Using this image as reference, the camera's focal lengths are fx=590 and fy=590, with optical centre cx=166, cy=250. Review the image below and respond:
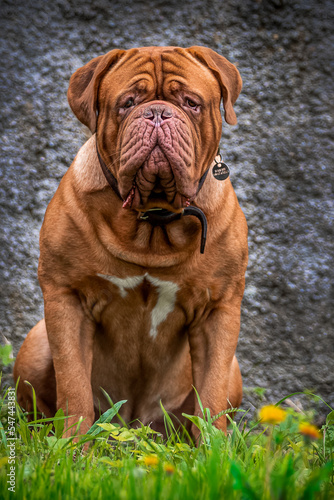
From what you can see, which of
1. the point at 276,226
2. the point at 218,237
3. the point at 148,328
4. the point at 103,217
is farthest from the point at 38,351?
the point at 276,226

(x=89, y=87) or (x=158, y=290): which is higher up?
(x=89, y=87)

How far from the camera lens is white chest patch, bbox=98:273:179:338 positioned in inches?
89.4

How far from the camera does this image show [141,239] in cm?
227

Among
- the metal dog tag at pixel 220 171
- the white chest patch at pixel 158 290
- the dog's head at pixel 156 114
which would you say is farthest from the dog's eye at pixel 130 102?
the white chest patch at pixel 158 290

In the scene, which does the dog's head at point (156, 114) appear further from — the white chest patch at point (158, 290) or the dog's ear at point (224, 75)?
the white chest patch at point (158, 290)

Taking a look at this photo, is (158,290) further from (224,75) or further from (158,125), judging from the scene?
(224,75)

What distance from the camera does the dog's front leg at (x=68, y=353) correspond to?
89.4 inches

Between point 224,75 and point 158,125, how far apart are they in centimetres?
50

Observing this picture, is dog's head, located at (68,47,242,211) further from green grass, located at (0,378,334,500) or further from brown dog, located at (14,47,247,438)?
green grass, located at (0,378,334,500)

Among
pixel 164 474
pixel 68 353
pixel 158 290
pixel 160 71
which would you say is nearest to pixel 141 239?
pixel 158 290

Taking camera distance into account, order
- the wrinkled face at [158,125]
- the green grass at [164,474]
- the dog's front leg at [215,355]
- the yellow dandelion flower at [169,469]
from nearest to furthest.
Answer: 1. the green grass at [164,474]
2. the yellow dandelion flower at [169,469]
3. the wrinkled face at [158,125]
4. the dog's front leg at [215,355]

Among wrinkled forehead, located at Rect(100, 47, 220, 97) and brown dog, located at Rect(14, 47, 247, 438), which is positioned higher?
wrinkled forehead, located at Rect(100, 47, 220, 97)

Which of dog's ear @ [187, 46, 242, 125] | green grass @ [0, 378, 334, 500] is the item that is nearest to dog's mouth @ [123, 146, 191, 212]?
dog's ear @ [187, 46, 242, 125]

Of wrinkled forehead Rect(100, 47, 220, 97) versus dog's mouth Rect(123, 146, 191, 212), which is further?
wrinkled forehead Rect(100, 47, 220, 97)
